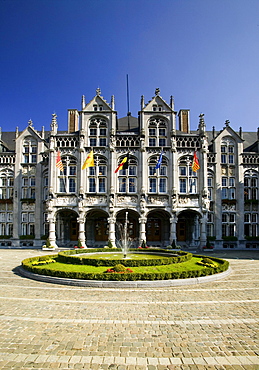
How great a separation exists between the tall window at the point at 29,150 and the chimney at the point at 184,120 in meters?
26.1

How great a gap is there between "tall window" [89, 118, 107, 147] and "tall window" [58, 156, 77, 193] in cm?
425

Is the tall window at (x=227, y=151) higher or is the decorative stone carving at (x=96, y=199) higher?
the tall window at (x=227, y=151)

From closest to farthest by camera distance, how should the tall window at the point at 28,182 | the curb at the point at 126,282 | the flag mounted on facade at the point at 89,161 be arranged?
the curb at the point at 126,282 < the flag mounted on facade at the point at 89,161 < the tall window at the point at 28,182

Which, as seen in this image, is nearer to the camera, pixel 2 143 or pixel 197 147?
pixel 197 147

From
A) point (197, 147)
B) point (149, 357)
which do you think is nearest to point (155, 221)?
point (197, 147)

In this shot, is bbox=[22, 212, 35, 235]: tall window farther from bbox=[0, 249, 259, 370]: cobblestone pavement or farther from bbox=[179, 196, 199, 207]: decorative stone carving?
bbox=[0, 249, 259, 370]: cobblestone pavement

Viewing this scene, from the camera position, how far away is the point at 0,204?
143 ft

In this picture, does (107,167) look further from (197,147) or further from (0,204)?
(0,204)

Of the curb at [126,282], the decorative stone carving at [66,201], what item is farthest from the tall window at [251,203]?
the curb at [126,282]

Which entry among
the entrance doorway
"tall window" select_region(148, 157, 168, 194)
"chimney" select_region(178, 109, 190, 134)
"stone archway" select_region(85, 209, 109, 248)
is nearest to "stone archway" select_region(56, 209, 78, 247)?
"stone archway" select_region(85, 209, 109, 248)

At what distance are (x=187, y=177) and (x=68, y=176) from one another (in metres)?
18.4

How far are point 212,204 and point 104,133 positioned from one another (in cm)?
2116

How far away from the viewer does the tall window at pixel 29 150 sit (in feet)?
143

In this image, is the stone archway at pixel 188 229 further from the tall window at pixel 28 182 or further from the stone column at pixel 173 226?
the tall window at pixel 28 182
